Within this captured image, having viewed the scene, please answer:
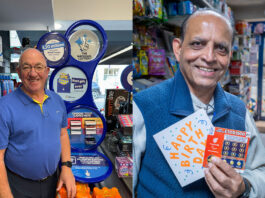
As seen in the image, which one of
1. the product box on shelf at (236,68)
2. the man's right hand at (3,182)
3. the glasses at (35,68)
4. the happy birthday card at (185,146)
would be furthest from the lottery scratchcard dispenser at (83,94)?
the product box on shelf at (236,68)

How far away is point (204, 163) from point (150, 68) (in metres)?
1.01

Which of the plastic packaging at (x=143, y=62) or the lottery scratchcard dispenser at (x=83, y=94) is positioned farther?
the plastic packaging at (x=143, y=62)

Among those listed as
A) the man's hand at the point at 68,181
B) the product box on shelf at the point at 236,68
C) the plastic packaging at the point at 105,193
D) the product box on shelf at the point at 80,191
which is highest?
the product box on shelf at the point at 236,68

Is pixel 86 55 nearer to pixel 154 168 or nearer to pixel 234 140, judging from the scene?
pixel 154 168

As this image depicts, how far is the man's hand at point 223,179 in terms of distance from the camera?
874mm

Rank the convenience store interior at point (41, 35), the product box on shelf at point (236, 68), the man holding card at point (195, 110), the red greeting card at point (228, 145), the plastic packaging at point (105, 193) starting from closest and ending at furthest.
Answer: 1. the red greeting card at point (228, 145)
2. the man holding card at point (195, 110)
3. the convenience store interior at point (41, 35)
4. the plastic packaging at point (105, 193)
5. the product box on shelf at point (236, 68)

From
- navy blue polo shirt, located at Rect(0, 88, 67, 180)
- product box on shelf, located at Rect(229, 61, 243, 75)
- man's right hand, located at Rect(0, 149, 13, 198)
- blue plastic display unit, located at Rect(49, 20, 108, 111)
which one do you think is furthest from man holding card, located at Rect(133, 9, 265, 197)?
product box on shelf, located at Rect(229, 61, 243, 75)

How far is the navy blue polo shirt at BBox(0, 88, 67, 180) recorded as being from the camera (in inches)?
45.3

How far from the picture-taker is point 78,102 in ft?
5.42

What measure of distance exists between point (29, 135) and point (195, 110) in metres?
0.74

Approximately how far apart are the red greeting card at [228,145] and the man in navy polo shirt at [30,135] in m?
0.77

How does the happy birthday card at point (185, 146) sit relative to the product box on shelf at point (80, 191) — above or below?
above

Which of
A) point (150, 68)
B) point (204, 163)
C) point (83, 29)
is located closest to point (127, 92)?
point (150, 68)

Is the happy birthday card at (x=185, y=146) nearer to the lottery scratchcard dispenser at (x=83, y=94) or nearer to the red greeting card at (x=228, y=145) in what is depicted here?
the red greeting card at (x=228, y=145)
